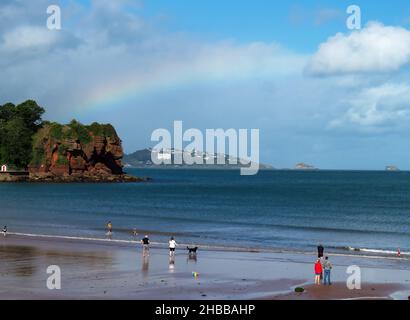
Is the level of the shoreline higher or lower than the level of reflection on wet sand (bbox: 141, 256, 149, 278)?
lower

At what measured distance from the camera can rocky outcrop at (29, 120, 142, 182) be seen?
Result: 185250 millimetres

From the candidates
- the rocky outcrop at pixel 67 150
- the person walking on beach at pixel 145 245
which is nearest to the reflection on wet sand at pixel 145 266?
the person walking on beach at pixel 145 245

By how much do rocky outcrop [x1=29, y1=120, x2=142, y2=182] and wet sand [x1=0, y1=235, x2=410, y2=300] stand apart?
140009 mm

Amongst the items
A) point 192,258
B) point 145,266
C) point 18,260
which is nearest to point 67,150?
point 192,258

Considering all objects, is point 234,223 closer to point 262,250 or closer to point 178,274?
point 262,250

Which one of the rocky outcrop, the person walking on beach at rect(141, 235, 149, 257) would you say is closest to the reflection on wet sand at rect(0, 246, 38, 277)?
the person walking on beach at rect(141, 235, 149, 257)

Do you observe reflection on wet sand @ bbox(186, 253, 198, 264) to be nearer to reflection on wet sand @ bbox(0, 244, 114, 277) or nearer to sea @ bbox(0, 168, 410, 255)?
reflection on wet sand @ bbox(0, 244, 114, 277)

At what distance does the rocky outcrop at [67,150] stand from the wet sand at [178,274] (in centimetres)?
14001

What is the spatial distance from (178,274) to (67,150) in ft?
511

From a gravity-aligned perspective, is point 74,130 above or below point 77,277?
above
